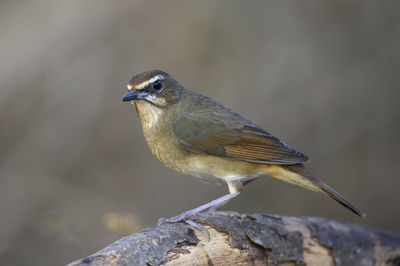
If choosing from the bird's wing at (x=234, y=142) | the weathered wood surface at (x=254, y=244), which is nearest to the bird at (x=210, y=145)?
the bird's wing at (x=234, y=142)

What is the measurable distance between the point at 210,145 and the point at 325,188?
109 cm

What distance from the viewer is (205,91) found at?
8.34m

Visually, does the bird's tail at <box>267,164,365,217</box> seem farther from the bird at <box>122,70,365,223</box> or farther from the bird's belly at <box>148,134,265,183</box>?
the bird's belly at <box>148,134,265,183</box>

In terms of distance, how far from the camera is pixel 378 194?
852 centimetres

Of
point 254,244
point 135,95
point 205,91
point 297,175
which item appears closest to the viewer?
point 254,244

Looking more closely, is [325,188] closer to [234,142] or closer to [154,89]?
[234,142]

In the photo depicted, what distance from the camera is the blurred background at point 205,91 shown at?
7738mm

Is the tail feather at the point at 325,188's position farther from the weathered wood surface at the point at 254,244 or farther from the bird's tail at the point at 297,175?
the weathered wood surface at the point at 254,244

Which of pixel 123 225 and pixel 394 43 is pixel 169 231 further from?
pixel 394 43

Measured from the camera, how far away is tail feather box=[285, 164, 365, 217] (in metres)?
4.68

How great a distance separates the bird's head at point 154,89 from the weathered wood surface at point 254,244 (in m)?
1.18

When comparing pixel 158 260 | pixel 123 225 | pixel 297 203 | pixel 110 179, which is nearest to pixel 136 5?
pixel 110 179

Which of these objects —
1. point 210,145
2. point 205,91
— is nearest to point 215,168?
point 210,145

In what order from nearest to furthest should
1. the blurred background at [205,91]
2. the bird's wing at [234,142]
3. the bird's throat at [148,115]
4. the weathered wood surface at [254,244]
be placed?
the weathered wood surface at [254,244]
the bird's wing at [234,142]
the bird's throat at [148,115]
the blurred background at [205,91]
